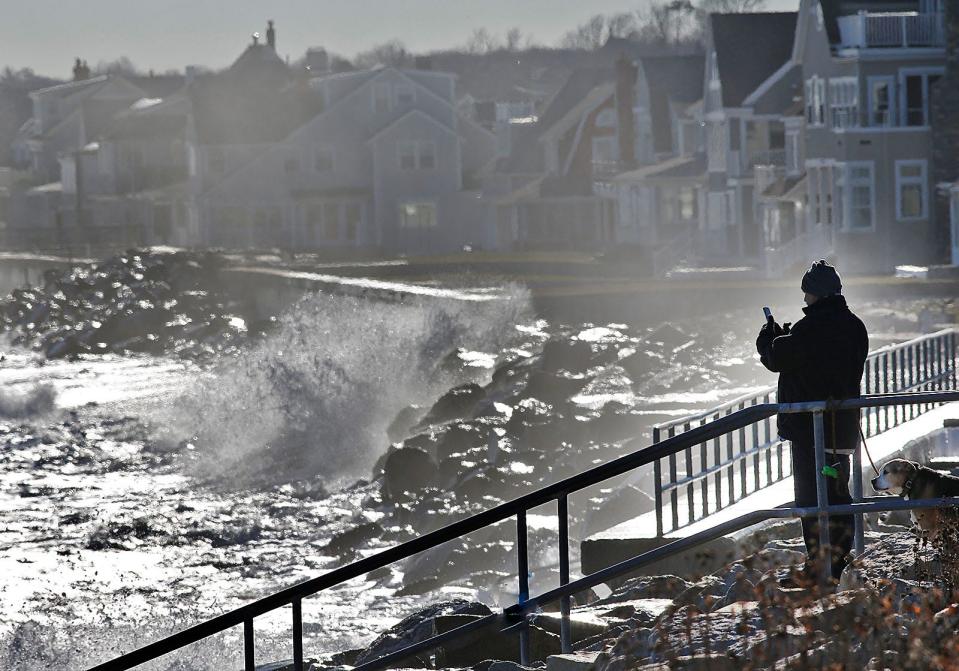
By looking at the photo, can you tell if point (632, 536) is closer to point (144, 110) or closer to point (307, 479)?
point (307, 479)

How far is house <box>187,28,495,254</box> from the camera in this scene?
65938 mm

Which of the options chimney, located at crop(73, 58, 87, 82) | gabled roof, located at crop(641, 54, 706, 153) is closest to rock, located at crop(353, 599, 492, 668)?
gabled roof, located at crop(641, 54, 706, 153)

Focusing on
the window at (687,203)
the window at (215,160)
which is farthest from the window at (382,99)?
the window at (687,203)

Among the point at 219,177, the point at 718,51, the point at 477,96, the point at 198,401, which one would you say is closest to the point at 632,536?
the point at 198,401

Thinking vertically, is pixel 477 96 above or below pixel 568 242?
above

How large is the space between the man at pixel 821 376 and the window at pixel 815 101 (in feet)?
112

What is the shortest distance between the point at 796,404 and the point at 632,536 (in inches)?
187

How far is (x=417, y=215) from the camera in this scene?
217 ft

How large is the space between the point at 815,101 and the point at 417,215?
26.4 meters

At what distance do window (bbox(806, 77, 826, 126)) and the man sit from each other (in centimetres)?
3421

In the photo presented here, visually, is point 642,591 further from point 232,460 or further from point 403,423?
point 403,423

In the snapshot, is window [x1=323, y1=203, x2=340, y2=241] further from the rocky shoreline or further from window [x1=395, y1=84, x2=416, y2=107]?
the rocky shoreline

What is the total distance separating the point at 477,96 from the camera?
491ft

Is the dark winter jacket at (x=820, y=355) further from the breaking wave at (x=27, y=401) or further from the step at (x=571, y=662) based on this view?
the breaking wave at (x=27, y=401)
